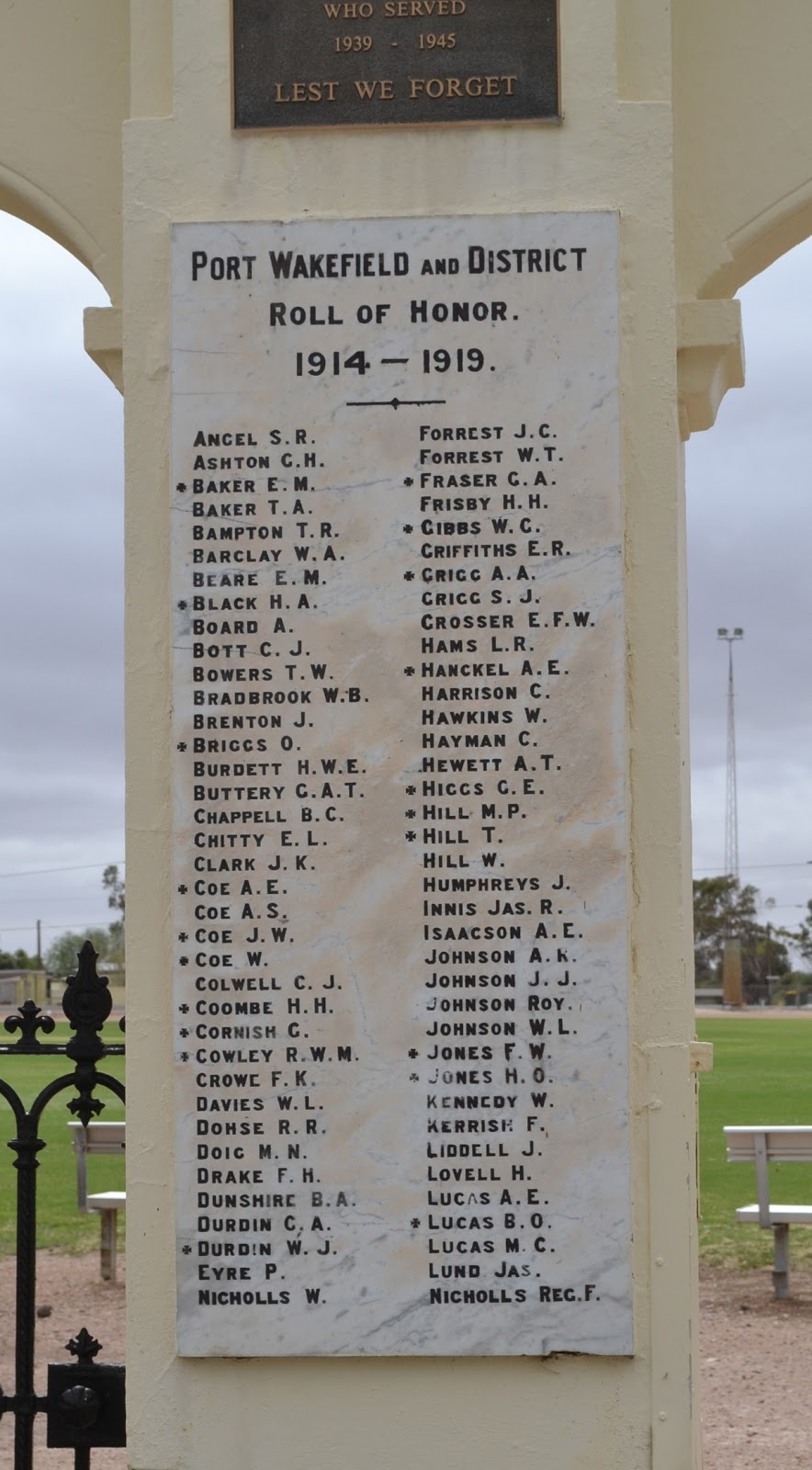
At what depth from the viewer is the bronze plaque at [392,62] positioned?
4.36 m

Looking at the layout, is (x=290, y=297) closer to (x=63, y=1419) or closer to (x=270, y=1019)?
(x=270, y=1019)

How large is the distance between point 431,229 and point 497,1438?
2.91 metres

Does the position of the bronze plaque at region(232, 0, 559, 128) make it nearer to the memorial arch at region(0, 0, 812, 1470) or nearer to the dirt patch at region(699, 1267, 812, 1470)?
the memorial arch at region(0, 0, 812, 1470)

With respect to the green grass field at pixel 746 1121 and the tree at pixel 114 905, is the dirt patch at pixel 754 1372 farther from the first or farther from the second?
the tree at pixel 114 905

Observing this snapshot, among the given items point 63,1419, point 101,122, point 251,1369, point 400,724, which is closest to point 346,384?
point 400,724

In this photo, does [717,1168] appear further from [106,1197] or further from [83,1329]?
[83,1329]

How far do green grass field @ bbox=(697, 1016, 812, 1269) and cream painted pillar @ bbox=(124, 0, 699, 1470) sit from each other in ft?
22.7

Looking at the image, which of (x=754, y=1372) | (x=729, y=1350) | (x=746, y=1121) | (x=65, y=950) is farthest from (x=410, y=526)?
(x=65, y=950)

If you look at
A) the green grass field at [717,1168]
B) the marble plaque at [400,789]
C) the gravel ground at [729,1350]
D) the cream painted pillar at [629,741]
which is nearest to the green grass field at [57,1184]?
the green grass field at [717,1168]

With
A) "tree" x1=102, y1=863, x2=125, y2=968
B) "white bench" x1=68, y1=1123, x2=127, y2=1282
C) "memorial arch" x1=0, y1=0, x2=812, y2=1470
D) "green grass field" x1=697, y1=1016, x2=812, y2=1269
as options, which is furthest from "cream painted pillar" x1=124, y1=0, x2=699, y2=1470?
"tree" x1=102, y1=863, x2=125, y2=968

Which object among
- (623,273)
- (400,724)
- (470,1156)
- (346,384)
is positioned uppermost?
(623,273)

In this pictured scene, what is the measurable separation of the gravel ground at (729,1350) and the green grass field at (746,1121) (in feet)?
2.56

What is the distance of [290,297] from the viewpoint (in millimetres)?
4316

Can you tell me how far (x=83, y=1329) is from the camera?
445 centimetres
